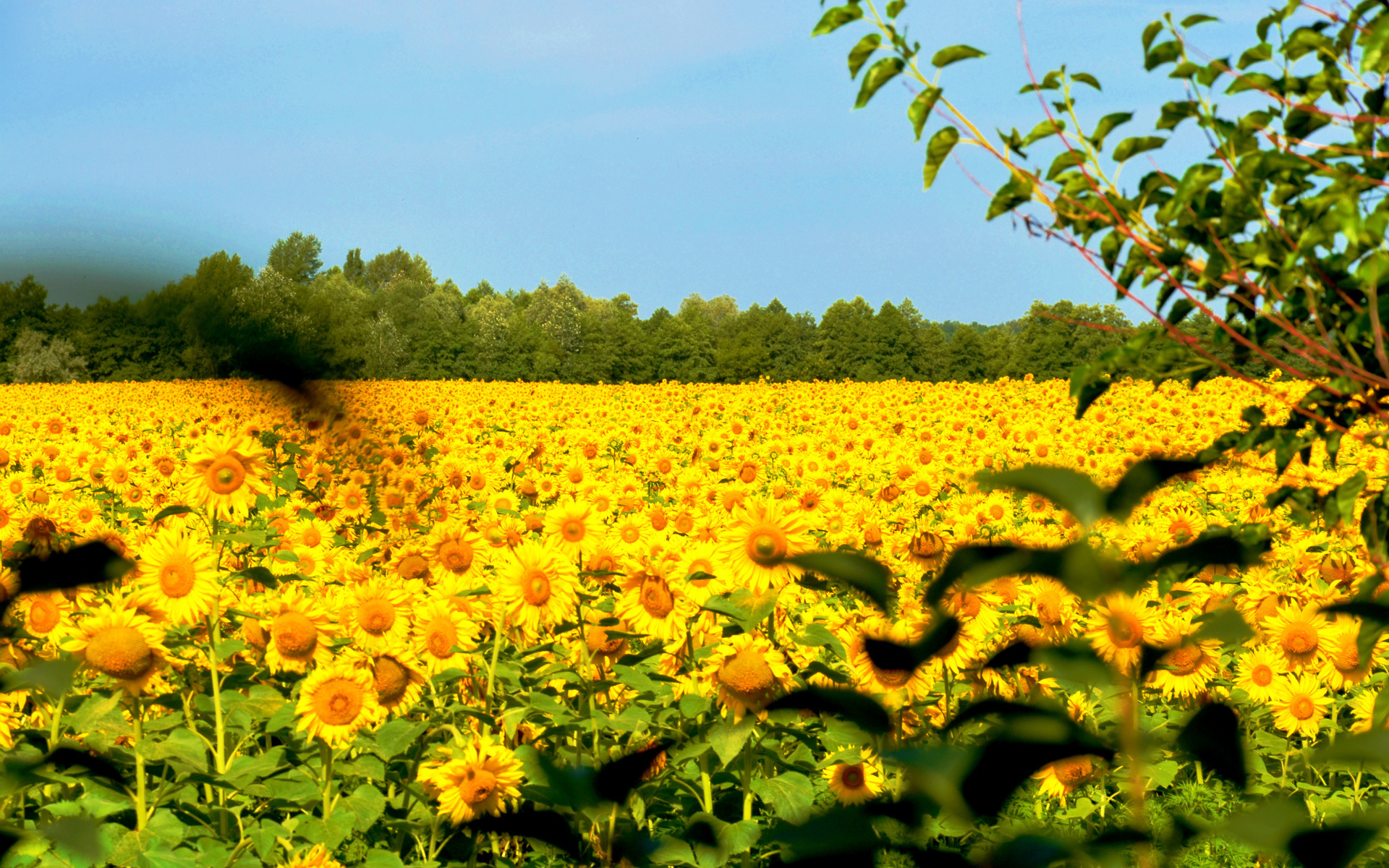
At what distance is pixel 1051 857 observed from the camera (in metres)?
0.77

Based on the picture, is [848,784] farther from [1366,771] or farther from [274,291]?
[274,291]

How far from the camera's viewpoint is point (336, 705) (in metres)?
2.96

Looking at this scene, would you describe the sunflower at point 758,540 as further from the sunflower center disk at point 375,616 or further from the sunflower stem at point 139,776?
the sunflower stem at point 139,776

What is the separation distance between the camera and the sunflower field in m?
0.80

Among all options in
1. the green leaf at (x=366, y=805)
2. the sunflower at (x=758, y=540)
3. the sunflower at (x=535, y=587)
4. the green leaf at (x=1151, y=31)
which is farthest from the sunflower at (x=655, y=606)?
the green leaf at (x=1151, y=31)

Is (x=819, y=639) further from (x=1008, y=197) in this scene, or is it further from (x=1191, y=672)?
(x=1191, y=672)

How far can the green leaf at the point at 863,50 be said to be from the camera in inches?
74.3

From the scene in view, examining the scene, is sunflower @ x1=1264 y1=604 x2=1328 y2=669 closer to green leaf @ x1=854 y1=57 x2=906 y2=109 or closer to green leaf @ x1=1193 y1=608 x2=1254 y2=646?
green leaf @ x1=854 y1=57 x2=906 y2=109

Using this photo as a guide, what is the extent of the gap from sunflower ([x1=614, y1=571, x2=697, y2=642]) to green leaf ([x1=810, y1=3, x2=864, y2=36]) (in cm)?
191

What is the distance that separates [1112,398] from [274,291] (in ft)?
51.5

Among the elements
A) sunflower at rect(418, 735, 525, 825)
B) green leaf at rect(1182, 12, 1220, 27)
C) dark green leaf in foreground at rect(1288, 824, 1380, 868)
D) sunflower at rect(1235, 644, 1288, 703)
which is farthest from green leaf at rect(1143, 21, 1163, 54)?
sunflower at rect(1235, 644, 1288, 703)

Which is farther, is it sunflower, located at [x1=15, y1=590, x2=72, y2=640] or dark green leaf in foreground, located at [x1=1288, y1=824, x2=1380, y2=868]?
sunflower, located at [x1=15, y1=590, x2=72, y2=640]

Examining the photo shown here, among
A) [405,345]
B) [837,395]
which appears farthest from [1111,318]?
[405,345]

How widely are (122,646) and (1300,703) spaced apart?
4219mm
